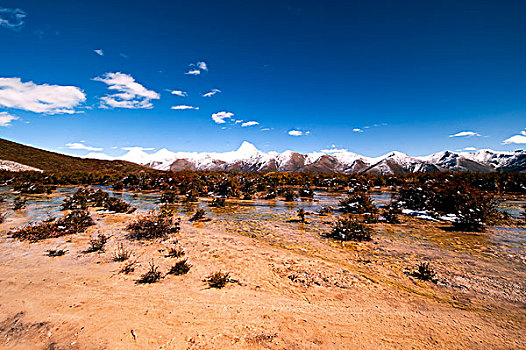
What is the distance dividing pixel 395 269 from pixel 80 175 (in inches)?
1564

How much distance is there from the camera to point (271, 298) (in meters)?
4.21

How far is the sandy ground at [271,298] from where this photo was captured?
3.14 metres

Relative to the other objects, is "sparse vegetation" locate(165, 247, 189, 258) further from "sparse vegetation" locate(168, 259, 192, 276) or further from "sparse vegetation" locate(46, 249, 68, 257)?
"sparse vegetation" locate(46, 249, 68, 257)

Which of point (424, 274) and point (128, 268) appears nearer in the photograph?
point (424, 274)

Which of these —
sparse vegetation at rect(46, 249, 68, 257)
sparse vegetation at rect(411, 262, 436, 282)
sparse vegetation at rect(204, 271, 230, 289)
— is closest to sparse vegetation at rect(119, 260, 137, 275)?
sparse vegetation at rect(204, 271, 230, 289)

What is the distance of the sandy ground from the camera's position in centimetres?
314

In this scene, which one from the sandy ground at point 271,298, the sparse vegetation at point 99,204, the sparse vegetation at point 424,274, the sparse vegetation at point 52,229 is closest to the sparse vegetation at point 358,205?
the sandy ground at point 271,298

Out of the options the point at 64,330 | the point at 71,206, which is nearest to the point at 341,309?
the point at 64,330

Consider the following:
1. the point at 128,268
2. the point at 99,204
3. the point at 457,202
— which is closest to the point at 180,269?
the point at 128,268

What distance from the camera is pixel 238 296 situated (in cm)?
424

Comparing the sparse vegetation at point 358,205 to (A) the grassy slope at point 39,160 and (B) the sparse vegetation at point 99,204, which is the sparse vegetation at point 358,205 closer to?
A: (B) the sparse vegetation at point 99,204

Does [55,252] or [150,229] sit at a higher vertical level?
[150,229]

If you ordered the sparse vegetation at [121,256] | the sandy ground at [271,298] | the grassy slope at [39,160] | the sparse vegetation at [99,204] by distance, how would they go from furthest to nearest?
the grassy slope at [39,160]
the sparse vegetation at [99,204]
the sparse vegetation at [121,256]
the sandy ground at [271,298]

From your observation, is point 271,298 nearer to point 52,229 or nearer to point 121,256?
point 121,256
